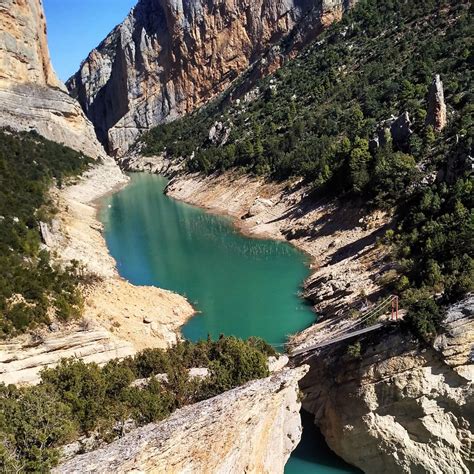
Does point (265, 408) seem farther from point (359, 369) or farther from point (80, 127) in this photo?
point (80, 127)

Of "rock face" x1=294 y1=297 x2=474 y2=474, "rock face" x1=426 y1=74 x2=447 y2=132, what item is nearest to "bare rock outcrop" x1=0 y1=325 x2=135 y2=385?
"rock face" x1=294 y1=297 x2=474 y2=474

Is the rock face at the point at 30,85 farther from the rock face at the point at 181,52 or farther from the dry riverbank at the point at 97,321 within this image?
the dry riverbank at the point at 97,321

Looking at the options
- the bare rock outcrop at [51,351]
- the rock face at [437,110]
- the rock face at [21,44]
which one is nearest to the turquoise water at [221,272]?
the bare rock outcrop at [51,351]

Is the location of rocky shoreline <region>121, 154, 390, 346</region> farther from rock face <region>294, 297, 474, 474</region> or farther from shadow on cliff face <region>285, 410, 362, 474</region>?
shadow on cliff face <region>285, 410, 362, 474</region>

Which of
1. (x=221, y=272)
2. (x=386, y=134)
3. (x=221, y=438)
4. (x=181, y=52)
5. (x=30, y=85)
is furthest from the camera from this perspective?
(x=181, y=52)

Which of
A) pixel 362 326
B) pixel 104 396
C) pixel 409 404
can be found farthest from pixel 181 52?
pixel 104 396

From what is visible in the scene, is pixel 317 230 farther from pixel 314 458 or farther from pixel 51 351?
pixel 51 351
